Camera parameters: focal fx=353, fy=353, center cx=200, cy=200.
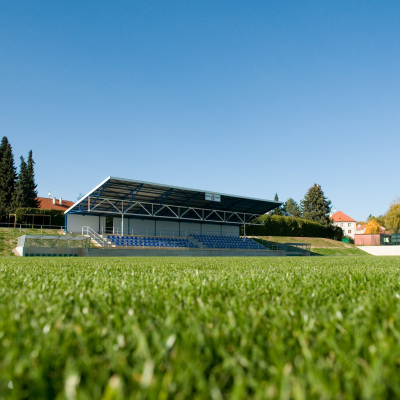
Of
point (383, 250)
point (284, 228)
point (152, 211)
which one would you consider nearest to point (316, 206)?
point (284, 228)

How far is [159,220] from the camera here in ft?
132

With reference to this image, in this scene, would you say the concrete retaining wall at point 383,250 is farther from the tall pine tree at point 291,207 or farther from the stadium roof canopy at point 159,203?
the tall pine tree at point 291,207

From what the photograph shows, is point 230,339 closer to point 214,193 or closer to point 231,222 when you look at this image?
point 214,193

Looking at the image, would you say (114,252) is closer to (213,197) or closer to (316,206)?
(213,197)

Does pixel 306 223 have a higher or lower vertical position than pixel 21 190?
lower

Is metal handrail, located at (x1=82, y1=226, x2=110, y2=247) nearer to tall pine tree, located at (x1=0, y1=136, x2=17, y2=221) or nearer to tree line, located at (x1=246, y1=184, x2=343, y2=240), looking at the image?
tree line, located at (x1=246, y1=184, x2=343, y2=240)

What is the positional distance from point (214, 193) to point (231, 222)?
8009 millimetres

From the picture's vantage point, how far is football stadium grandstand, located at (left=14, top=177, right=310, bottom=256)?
32281 mm

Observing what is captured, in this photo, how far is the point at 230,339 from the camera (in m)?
1.44

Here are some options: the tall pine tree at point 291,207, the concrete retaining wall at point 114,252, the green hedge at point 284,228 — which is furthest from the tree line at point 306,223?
the tall pine tree at point 291,207

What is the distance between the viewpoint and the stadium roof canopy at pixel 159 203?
32.2 metres

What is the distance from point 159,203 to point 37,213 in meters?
16.3

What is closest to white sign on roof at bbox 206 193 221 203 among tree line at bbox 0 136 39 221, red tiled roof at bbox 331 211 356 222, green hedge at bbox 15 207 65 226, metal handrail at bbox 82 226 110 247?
metal handrail at bbox 82 226 110 247

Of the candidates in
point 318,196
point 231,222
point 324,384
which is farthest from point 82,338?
point 318,196
